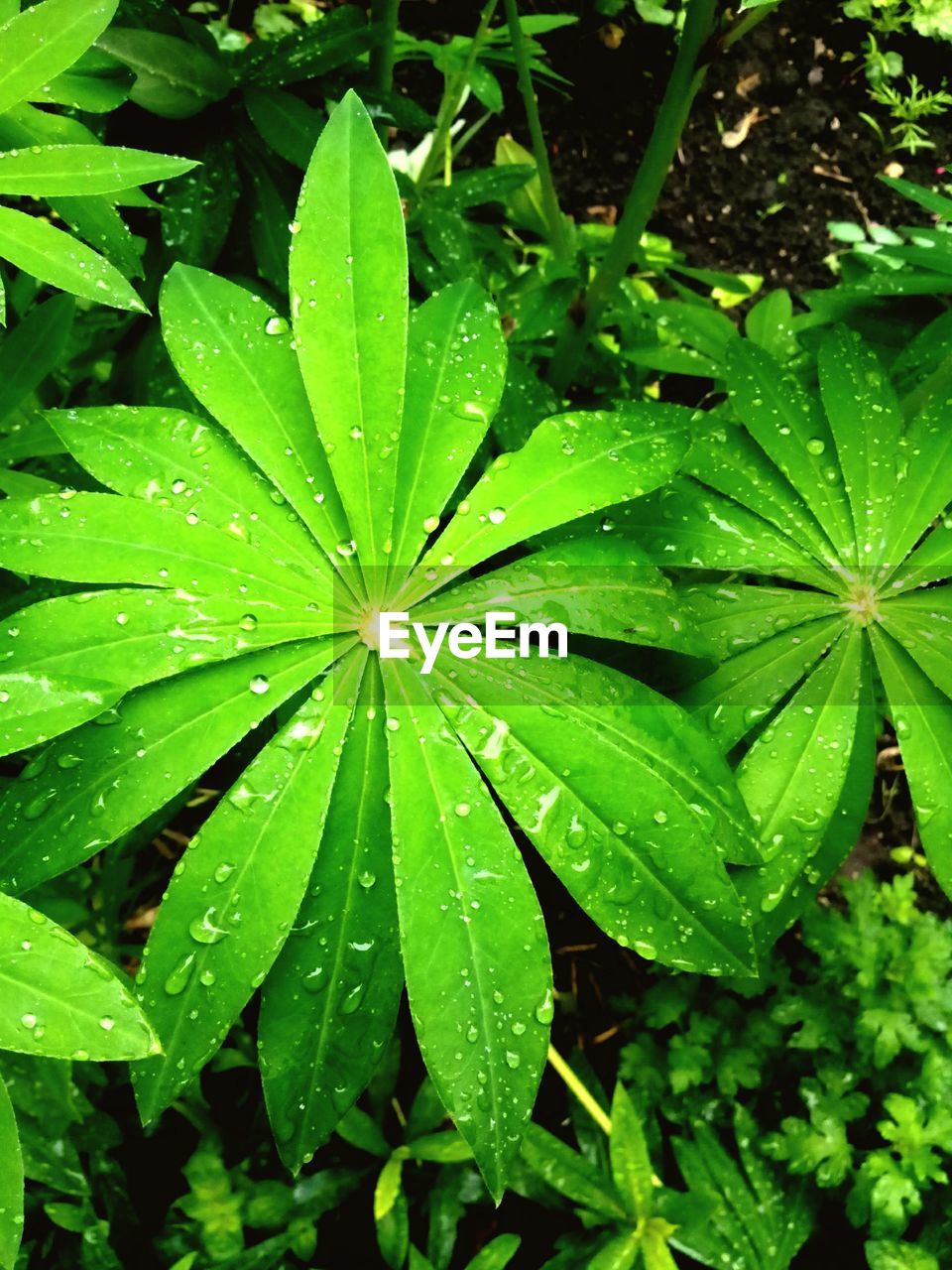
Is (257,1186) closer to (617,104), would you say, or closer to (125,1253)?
(125,1253)

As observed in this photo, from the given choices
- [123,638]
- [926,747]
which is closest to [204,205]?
[123,638]

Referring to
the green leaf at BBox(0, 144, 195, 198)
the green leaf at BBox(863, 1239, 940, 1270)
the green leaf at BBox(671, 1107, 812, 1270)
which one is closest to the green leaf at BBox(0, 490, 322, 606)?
the green leaf at BBox(0, 144, 195, 198)

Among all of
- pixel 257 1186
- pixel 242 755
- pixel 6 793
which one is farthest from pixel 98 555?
pixel 257 1186

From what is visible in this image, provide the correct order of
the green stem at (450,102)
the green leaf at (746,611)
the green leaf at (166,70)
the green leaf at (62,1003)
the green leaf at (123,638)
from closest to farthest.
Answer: the green leaf at (62,1003), the green leaf at (123,638), the green leaf at (746,611), the green leaf at (166,70), the green stem at (450,102)

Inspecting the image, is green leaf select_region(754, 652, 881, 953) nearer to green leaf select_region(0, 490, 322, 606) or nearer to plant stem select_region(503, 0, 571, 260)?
green leaf select_region(0, 490, 322, 606)

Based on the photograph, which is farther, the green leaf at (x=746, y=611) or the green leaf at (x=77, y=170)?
the green leaf at (x=746, y=611)

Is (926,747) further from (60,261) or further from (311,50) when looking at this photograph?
(311,50)

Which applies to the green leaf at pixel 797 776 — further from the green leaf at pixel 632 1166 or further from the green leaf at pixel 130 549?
the green leaf at pixel 632 1166

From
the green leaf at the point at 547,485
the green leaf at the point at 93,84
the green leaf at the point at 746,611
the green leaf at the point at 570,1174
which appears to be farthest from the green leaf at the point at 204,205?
the green leaf at the point at 570,1174
